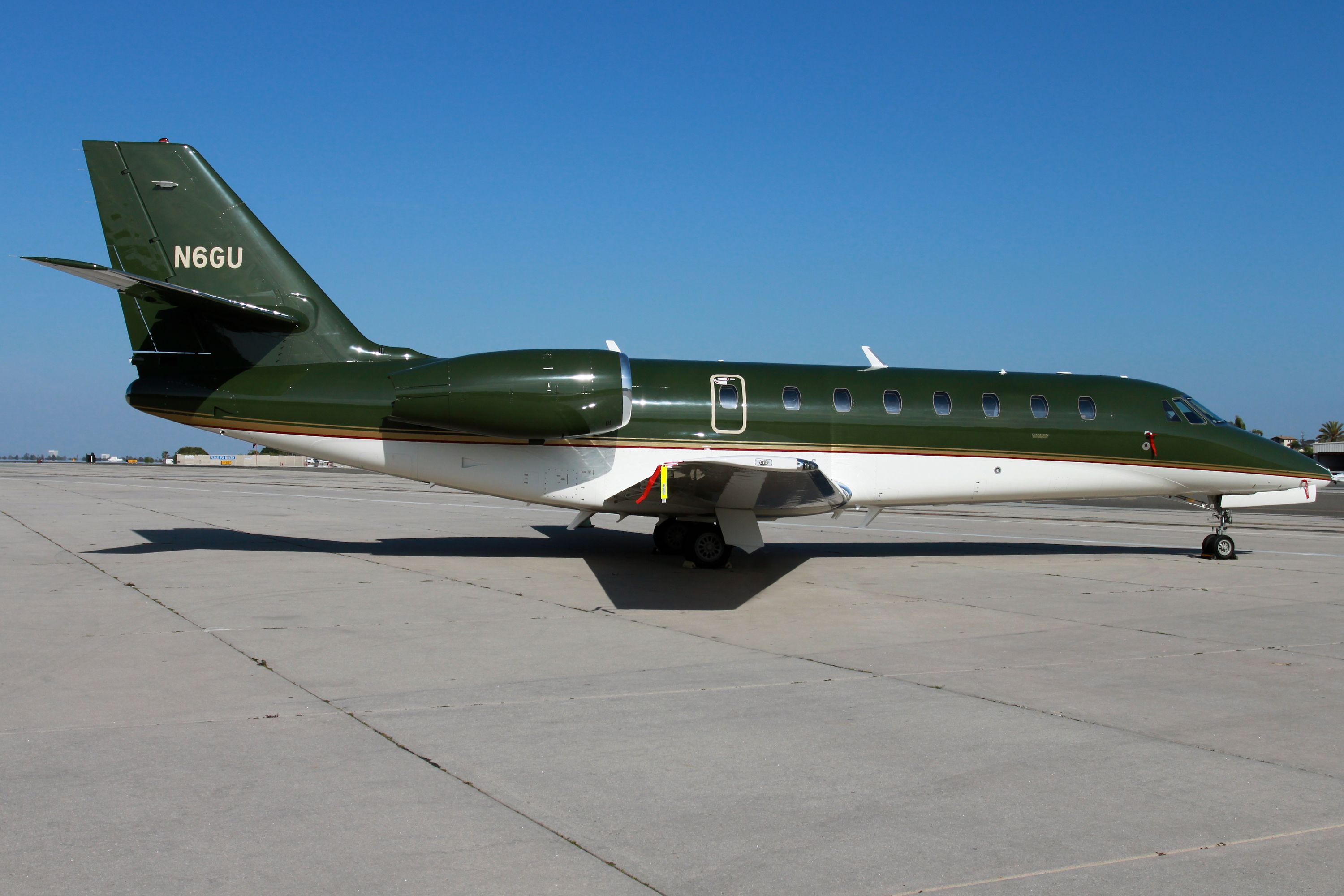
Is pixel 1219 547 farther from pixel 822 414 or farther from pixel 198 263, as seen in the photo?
pixel 198 263

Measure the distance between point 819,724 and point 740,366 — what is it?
29.6 ft

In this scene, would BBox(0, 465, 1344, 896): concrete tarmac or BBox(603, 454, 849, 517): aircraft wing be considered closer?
BBox(0, 465, 1344, 896): concrete tarmac

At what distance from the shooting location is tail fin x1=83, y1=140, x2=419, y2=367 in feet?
43.1

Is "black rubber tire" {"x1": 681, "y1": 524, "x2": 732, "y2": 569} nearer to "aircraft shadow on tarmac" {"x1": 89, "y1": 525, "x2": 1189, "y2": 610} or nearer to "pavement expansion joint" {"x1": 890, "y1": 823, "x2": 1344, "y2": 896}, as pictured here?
"aircraft shadow on tarmac" {"x1": 89, "y1": 525, "x2": 1189, "y2": 610}

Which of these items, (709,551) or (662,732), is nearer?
(662,732)

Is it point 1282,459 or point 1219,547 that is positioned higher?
point 1282,459

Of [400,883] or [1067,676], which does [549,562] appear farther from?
[400,883]

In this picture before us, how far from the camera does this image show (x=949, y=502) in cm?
1523

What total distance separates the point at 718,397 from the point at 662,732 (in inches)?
340

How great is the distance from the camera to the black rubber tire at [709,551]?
13766 millimetres

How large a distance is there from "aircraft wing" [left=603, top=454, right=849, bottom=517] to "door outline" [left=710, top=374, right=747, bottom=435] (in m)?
0.44

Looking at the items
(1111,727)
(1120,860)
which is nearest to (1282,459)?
(1111,727)

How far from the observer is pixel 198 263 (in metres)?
13.5

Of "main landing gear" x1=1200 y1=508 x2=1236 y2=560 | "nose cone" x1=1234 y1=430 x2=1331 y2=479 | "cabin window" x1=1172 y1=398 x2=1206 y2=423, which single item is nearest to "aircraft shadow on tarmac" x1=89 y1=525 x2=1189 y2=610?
"main landing gear" x1=1200 y1=508 x2=1236 y2=560
